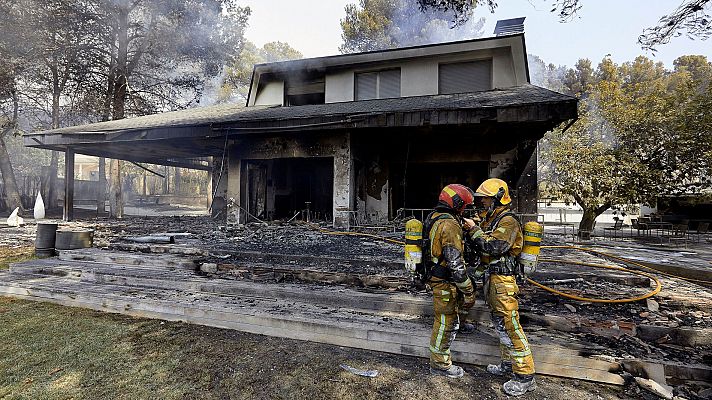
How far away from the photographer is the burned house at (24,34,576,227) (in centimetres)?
875

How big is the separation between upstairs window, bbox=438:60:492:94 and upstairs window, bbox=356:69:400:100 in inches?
56.5

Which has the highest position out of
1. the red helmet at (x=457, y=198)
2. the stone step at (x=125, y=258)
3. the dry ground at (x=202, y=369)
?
the red helmet at (x=457, y=198)

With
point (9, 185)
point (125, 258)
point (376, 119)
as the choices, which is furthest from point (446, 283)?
point (9, 185)

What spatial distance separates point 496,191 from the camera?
3.29 m

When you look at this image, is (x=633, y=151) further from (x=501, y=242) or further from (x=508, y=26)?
(x=501, y=242)

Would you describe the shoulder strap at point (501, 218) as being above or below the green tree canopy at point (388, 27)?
below

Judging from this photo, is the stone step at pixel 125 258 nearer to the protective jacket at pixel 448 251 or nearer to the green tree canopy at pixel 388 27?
the protective jacket at pixel 448 251

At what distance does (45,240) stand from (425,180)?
1034 cm

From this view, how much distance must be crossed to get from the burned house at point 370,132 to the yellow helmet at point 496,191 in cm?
431

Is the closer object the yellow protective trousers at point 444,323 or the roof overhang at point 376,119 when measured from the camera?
the yellow protective trousers at point 444,323

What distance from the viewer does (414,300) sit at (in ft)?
13.8

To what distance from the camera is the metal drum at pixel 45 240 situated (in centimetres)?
712

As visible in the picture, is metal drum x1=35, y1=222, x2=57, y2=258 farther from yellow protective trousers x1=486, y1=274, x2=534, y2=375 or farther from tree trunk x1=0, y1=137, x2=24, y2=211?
tree trunk x1=0, y1=137, x2=24, y2=211

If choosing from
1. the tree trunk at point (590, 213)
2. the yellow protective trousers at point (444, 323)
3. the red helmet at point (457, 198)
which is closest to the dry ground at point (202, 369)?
the yellow protective trousers at point (444, 323)
